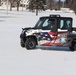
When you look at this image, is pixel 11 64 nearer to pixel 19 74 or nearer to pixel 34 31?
pixel 19 74

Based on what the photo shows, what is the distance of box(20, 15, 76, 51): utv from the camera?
14.9 metres

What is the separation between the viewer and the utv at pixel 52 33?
588 inches

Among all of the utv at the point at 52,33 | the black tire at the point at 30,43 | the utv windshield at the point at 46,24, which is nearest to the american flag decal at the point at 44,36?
the utv at the point at 52,33

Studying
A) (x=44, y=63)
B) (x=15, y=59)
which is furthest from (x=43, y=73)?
(x=15, y=59)

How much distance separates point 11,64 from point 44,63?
116 cm

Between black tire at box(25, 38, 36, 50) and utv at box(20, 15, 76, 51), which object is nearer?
utv at box(20, 15, 76, 51)

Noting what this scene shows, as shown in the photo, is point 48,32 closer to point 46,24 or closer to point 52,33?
point 52,33

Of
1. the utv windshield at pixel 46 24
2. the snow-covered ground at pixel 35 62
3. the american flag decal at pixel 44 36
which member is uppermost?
the utv windshield at pixel 46 24

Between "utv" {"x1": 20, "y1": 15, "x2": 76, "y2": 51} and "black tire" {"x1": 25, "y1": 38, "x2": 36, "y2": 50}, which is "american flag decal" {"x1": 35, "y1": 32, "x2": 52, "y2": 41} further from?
"black tire" {"x1": 25, "y1": 38, "x2": 36, "y2": 50}

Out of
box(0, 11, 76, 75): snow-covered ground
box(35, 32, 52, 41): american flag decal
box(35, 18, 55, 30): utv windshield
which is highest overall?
box(35, 18, 55, 30): utv windshield

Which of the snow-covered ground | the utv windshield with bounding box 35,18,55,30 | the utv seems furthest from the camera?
the utv windshield with bounding box 35,18,55,30

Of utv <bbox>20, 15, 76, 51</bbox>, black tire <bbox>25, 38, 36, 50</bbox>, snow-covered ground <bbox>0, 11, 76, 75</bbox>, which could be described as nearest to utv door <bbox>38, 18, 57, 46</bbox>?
utv <bbox>20, 15, 76, 51</bbox>

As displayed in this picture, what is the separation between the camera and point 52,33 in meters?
15.0

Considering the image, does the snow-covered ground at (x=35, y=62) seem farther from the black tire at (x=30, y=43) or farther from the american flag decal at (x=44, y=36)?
the american flag decal at (x=44, y=36)
